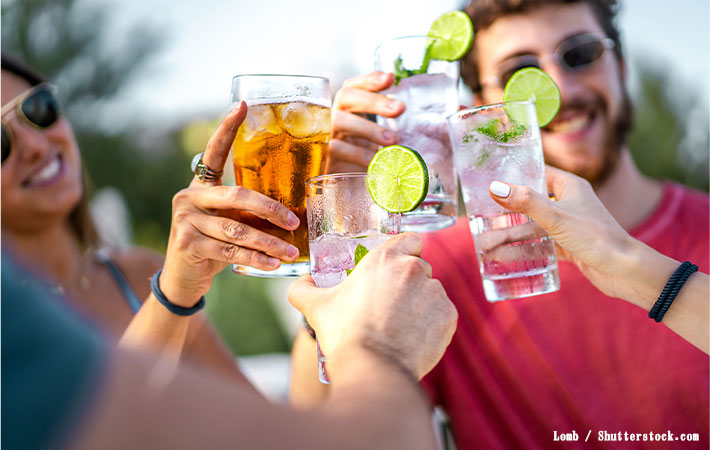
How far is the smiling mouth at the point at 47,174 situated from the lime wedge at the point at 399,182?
2368 mm

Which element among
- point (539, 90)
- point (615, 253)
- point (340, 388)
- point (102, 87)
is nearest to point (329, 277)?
point (340, 388)

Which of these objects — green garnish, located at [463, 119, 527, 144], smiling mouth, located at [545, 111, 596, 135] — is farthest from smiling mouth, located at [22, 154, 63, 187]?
smiling mouth, located at [545, 111, 596, 135]

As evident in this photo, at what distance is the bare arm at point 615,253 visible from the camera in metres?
1.76

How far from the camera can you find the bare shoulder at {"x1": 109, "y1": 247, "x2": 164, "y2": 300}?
3330mm

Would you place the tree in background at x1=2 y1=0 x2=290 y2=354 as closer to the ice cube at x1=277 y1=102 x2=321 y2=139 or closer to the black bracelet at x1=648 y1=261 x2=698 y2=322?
the ice cube at x1=277 y1=102 x2=321 y2=139

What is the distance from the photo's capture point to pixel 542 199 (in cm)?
174

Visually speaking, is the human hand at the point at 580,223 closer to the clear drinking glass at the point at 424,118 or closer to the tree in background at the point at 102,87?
the clear drinking glass at the point at 424,118

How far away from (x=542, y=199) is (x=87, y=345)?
4.58 ft

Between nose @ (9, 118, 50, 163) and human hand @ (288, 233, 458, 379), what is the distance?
238 cm

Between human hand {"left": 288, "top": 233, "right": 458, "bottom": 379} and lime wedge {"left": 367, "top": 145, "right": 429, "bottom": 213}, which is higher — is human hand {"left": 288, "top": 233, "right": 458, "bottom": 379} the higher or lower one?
the lower one

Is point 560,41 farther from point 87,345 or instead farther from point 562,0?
point 87,345

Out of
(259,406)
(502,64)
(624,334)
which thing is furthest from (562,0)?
(259,406)

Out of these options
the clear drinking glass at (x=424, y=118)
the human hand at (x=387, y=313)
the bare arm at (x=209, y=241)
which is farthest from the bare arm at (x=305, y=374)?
the human hand at (x=387, y=313)

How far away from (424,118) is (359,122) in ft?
0.83
